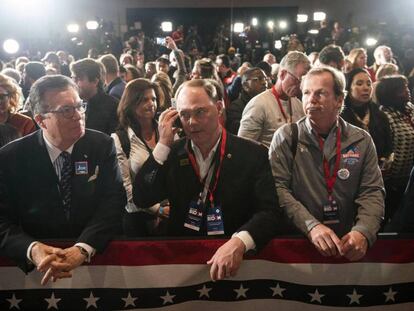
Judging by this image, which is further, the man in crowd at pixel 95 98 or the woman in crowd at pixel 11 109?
the man in crowd at pixel 95 98

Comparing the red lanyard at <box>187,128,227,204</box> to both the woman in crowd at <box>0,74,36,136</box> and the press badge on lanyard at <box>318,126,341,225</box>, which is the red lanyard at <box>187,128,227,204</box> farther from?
the woman in crowd at <box>0,74,36,136</box>

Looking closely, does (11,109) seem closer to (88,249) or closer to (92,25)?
(88,249)

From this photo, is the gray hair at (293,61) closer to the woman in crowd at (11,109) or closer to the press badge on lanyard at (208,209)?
the press badge on lanyard at (208,209)

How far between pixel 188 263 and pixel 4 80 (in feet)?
7.73

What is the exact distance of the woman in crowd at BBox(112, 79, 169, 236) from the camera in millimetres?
3174

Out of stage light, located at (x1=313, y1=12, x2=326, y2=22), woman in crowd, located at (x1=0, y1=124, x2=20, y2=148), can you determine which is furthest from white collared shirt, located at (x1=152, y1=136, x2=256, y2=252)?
stage light, located at (x1=313, y1=12, x2=326, y2=22)

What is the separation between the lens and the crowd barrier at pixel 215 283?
2.27m

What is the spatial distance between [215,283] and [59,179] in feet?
2.94

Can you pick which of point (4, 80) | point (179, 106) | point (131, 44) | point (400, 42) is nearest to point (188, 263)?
point (179, 106)

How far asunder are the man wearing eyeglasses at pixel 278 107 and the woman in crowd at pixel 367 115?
0.40 m

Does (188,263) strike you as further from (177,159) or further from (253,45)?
(253,45)

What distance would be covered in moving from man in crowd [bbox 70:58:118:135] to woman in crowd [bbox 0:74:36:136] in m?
0.56

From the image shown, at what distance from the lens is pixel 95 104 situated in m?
4.32

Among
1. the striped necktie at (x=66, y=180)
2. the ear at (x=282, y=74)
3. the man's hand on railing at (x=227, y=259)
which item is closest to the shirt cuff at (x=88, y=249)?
the striped necktie at (x=66, y=180)
